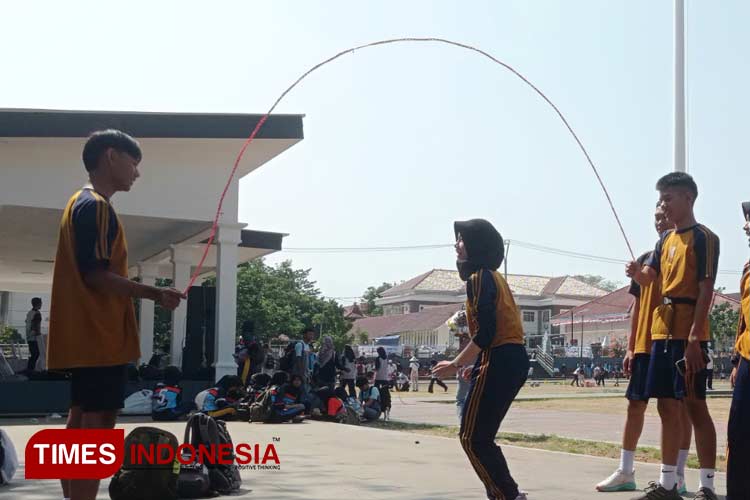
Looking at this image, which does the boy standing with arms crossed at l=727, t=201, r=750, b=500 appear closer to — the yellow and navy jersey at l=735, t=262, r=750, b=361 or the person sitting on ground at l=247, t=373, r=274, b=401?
the yellow and navy jersey at l=735, t=262, r=750, b=361

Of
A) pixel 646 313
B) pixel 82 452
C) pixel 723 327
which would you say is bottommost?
pixel 82 452

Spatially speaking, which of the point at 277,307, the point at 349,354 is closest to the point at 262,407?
the point at 349,354

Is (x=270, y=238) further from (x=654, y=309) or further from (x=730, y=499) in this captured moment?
(x=730, y=499)

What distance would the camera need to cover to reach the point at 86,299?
443 cm

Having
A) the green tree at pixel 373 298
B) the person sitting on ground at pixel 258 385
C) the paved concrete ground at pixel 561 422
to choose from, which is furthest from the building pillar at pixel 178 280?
the green tree at pixel 373 298

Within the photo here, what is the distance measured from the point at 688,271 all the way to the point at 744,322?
972 millimetres

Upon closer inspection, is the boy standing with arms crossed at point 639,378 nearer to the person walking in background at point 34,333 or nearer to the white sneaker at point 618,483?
the white sneaker at point 618,483

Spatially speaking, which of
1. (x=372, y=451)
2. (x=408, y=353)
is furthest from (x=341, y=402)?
(x=408, y=353)

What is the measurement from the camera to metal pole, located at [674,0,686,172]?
35.3 feet

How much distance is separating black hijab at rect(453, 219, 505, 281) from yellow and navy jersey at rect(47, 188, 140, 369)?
190 centimetres

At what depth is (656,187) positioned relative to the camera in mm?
6254

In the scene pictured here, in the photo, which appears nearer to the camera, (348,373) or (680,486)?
(680,486)

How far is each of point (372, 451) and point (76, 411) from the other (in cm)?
541

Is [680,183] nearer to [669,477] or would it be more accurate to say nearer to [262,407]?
[669,477]
